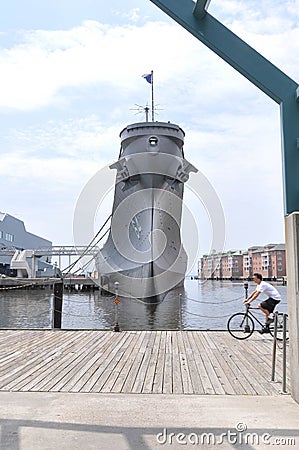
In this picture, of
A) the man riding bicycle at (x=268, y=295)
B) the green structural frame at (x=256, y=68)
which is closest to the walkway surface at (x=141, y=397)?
the man riding bicycle at (x=268, y=295)

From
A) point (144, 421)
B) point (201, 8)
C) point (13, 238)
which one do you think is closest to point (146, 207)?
point (201, 8)

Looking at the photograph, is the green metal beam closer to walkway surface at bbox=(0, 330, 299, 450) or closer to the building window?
walkway surface at bbox=(0, 330, 299, 450)

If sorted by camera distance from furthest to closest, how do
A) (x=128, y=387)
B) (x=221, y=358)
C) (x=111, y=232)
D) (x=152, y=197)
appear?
1. (x=111, y=232)
2. (x=152, y=197)
3. (x=221, y=358)
4. (x=128, y=387)

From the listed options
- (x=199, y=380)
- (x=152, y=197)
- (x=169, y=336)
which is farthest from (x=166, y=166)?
(x=199, y=380)

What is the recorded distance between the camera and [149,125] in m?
41.6

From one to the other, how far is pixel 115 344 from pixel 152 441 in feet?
15.0

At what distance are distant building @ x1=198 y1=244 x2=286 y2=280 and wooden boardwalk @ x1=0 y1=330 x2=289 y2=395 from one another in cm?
10125

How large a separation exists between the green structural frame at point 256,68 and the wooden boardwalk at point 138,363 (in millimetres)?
2212

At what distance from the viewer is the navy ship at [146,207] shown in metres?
36.9

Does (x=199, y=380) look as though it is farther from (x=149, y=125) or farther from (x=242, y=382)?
(x=149, y=125)

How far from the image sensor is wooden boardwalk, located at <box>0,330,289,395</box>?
4.97 meters

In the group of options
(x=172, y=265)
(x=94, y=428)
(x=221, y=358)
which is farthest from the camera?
(x=172, y=265)

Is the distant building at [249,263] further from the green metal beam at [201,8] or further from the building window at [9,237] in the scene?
the green metal beam at [201,8]

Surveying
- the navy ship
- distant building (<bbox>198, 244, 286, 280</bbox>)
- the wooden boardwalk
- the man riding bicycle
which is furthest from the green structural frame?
distant building (<bbox>198, 244, 286, 280</bbox>)
